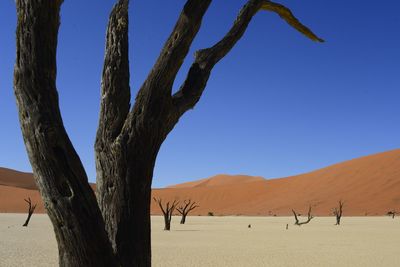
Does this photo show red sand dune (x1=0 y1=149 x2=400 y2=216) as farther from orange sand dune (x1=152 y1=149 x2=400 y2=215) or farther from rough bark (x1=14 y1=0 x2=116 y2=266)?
rough bark (x1=14 y1=0 x2=116 y2=266)

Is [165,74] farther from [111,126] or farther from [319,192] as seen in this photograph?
[319,192]

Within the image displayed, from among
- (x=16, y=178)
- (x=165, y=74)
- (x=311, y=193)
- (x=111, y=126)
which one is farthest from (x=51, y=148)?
(x=16, y=178)

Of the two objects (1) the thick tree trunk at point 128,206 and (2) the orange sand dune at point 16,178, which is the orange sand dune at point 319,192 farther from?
(1) the thick tree trunk at point 128,206

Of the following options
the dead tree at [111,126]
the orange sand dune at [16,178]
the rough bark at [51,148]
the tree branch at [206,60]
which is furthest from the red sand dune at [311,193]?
the rough bark at [51,148]

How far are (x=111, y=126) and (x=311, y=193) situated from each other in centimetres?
7946

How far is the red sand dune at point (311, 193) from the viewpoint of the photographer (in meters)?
70.0

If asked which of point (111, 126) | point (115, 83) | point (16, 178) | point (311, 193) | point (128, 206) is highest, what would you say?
point (16, 178)

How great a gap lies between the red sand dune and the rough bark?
212 feet

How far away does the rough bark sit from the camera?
349 cm

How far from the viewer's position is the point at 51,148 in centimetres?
350

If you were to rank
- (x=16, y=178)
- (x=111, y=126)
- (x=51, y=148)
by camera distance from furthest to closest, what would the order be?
(x=16, y=178), (x=111, y=126), (x=51, y=148)

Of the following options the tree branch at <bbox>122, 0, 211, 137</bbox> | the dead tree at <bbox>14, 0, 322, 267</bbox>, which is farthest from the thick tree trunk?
the tree branch at <bbox>122, 0, 211, 137</bbox>

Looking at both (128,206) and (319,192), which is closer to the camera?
(128,206)

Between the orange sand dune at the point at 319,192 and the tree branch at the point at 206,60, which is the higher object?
the orange sand dune at the point at 319,192
